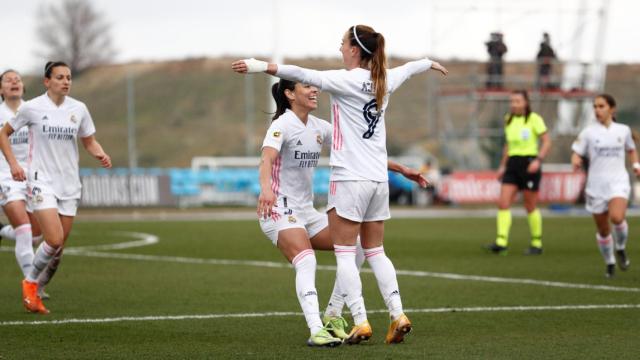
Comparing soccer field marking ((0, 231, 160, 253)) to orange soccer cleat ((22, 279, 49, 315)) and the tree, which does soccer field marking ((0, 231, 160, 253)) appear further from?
the tree

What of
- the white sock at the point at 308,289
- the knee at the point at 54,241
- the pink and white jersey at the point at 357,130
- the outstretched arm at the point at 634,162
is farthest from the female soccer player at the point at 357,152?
the outstretched arm at the point at 634,162

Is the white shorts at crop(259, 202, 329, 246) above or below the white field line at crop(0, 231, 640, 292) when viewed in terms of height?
above

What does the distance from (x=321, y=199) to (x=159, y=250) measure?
16513 mm

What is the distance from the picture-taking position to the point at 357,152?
824 cm

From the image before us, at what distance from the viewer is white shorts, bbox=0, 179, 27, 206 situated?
1226cm

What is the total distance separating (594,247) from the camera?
18.9 metres

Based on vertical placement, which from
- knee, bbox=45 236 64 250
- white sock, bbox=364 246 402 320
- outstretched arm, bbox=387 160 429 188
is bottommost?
knee, bbox=45 236 64 250

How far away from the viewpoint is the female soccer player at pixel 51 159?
1073cm

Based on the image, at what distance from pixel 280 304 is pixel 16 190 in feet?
10.6

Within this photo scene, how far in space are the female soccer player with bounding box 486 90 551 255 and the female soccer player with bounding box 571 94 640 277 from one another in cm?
328

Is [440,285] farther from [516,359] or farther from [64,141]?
[516,359]

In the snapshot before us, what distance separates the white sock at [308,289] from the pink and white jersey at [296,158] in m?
0.41

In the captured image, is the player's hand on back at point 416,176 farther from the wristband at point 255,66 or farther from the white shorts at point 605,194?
the white shorts at point 605,194

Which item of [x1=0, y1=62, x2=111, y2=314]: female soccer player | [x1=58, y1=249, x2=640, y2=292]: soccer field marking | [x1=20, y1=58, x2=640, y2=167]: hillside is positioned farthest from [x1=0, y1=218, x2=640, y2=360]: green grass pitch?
[x1=20, y1=58, x2=640, y2=167]: hillside
